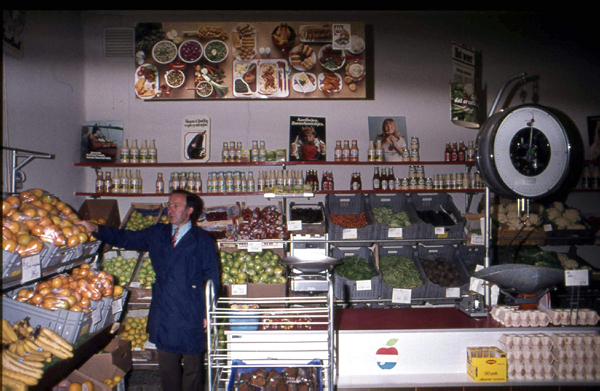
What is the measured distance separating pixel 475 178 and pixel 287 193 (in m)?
A: 2.45

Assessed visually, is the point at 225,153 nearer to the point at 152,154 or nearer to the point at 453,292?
the point at 152,154

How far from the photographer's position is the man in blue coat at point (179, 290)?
112 inches

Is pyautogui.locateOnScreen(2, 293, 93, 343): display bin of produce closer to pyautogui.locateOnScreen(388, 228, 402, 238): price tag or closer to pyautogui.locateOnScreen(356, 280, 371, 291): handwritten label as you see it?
pyautogui.locateOnScreen(356, 280, 371, 291): handwritten label

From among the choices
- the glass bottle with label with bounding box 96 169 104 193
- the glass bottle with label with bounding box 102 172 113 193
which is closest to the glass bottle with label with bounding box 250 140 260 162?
the glass bottle with label with bounding box 102 172 113 193

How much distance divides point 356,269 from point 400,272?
48 centimetres

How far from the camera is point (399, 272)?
407 cm

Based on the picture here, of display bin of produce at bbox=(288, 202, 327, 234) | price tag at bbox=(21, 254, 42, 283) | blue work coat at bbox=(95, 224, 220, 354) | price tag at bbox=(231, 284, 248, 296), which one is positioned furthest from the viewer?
display bin of produce at bbox=(288, 202, 327, 234)

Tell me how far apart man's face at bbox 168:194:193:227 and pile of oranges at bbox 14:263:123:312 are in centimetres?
67

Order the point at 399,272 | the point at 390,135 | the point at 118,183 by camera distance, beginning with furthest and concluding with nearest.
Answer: the point at 390,135
the point at 118,183
the point at 399,272

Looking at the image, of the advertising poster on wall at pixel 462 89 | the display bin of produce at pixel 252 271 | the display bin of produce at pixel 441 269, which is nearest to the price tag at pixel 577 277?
the advertising poster on wall at pixel 462 89

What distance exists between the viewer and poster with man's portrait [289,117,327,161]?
476 centimetres

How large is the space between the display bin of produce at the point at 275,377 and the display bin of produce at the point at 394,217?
2.10 m

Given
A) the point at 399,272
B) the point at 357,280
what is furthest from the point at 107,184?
the point at 399,272

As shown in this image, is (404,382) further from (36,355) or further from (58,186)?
→ (58,186)
